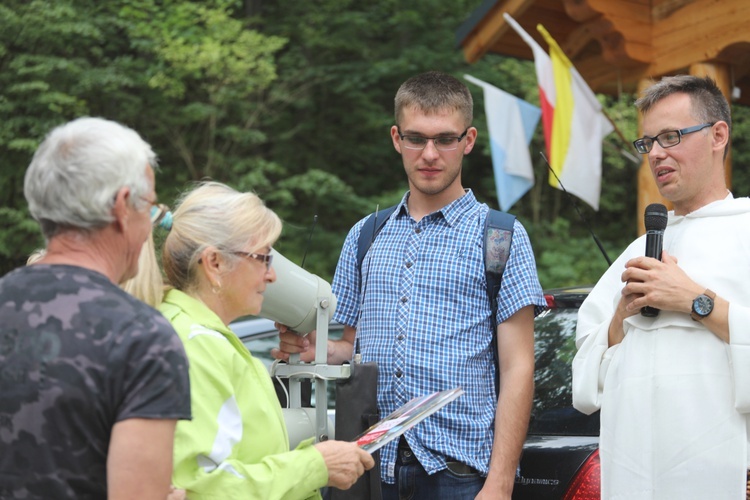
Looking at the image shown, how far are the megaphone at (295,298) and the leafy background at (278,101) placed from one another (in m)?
8.10

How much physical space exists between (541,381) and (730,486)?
1.19 metres

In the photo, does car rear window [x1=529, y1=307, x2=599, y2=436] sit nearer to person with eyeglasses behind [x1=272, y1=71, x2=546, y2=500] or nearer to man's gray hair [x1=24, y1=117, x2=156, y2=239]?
person with eyeglasses behind [x1=272, y1=71, x2=546, y2=500]

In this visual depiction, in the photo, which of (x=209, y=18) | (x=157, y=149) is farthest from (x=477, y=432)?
(x=157, y=149)

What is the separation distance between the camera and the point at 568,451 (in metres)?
3.00

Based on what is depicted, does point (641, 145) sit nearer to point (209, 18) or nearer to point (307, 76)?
point (209, 18)

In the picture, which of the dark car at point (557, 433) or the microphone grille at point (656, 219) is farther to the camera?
the dark car at point (557, 433)

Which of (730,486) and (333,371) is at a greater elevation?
(333,371)

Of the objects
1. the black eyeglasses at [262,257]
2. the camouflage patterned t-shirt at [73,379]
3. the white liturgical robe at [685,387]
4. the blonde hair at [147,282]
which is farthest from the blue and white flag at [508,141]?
the camouflage patterned t-shirt at [73,379]

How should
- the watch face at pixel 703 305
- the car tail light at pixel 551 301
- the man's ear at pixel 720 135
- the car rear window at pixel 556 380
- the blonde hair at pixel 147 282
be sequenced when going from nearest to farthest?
the blonde hair at pixel 147 282 < the watch face at pixel 703 305 < the man's ear at pixel 720 135 < the car rear window at pixel 556 380 < the car tail light at pixel 551 301

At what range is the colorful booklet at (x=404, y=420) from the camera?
2.25 metres

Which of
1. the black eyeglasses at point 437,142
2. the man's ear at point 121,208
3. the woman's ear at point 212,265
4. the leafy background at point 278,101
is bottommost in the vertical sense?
the woman's ear at point 212,265

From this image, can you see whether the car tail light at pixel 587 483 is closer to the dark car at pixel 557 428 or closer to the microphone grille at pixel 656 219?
the dark car at pixel 557 428

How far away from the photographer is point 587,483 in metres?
2.88

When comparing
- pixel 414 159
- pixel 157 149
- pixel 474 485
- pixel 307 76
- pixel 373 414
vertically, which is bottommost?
pixel 474 485
